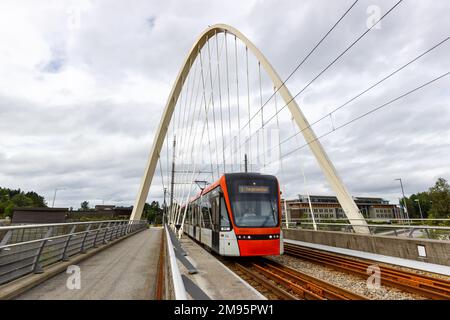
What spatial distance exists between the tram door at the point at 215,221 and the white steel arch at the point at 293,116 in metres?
5.00

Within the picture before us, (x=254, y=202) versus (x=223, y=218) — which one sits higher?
(x=254, y=202)

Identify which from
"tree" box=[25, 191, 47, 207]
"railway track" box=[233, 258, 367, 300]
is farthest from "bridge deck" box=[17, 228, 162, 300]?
"tree" box=[25, 191, 47, 207]

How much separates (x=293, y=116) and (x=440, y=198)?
3593 cm

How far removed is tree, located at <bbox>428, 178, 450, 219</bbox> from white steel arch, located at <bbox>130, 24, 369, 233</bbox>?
33195mm

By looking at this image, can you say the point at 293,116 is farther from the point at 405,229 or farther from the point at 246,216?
the point at 246,216

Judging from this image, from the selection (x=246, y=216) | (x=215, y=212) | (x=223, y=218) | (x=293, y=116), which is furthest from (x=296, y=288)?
(x=293, y=116)

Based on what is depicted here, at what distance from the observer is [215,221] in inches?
416

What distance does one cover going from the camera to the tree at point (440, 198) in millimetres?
42250

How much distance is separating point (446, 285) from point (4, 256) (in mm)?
9406

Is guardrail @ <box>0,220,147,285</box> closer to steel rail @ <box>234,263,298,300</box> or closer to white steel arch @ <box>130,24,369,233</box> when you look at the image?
steel rail @ <box>234,263,298,300</box>

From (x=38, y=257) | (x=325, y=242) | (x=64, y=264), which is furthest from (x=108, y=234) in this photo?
(x=325, y=242)

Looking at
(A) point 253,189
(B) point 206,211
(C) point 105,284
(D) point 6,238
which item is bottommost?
(C) point 105,284

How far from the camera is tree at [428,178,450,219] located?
139 feet

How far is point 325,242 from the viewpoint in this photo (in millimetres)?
13984
